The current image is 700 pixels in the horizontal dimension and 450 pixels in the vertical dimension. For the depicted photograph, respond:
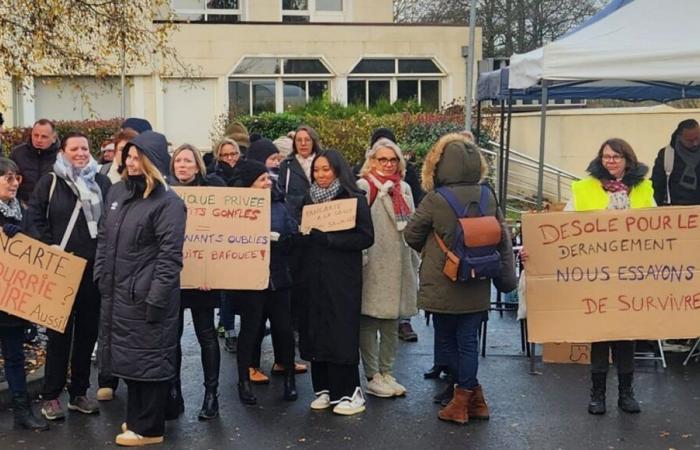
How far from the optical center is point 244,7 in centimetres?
2847

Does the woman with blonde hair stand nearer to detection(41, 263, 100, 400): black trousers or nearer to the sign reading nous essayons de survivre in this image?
detection(41, 263, 100, 400): black trousers

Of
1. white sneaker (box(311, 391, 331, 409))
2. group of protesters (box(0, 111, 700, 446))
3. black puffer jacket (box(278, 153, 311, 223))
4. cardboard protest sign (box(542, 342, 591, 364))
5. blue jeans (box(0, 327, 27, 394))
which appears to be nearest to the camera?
group of protesters (box(0, 111, 700, 446))

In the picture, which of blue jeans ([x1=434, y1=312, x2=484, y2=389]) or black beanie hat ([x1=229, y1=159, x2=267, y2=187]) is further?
black beanie hat ([x1=229, y1=159, x2=267, y2=187])

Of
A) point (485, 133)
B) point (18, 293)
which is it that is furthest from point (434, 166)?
point (485, 133)

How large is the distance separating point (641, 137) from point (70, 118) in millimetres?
15709

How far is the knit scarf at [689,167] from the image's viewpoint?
26.9ft

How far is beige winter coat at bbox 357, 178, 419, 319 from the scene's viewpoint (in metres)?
6.60

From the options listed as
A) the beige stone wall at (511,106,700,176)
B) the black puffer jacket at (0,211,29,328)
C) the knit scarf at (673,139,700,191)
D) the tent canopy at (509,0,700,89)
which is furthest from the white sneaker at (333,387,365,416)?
the beige stone wall at (511,106,700,176)

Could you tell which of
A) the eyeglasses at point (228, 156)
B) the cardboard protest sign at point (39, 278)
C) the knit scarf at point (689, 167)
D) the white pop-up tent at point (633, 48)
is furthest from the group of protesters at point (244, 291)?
the knit scarf at point (689, 167)

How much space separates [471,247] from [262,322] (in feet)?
5.92

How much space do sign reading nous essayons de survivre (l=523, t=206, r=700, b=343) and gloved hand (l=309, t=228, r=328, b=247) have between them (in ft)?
4.70

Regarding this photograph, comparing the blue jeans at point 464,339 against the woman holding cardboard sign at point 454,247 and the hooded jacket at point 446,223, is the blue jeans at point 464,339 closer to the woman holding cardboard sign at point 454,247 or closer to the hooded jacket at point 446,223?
the woman holding cardboard sign at point 454,247

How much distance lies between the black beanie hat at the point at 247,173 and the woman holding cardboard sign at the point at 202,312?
28cm

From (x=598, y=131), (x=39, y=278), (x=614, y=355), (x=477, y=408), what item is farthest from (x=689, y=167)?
(x=598, y=131)
